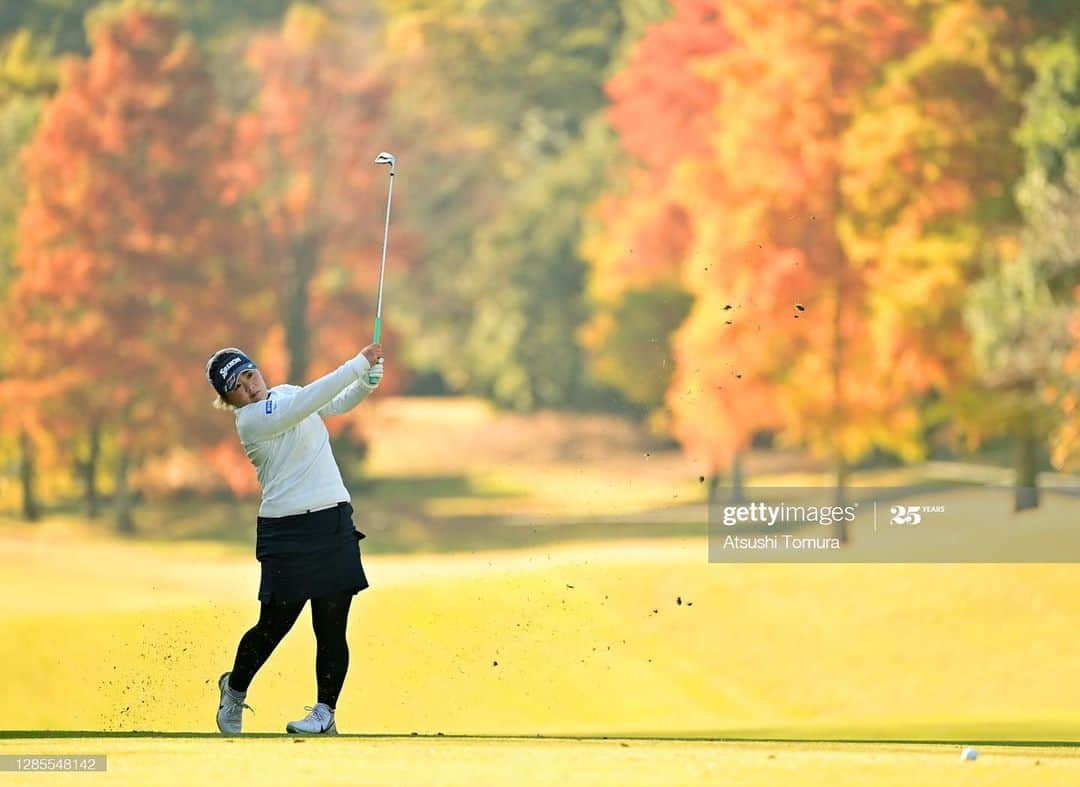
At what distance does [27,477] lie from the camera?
146ft

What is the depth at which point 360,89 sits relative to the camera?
49406mm

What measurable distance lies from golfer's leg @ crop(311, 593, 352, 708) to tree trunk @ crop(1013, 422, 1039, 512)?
21.6 metres

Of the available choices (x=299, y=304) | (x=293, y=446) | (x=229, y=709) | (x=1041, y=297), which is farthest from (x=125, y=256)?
(x=293, y=446)

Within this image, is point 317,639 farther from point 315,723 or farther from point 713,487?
point 713,487

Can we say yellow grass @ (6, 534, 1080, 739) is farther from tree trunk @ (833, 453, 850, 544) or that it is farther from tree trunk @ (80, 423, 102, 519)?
tree trunk @ (80, 423, 102, 519)

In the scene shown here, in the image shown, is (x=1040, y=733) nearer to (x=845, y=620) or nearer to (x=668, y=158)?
(x=845, y=620)

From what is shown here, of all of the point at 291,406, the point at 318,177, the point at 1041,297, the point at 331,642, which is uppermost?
the point at 318,177

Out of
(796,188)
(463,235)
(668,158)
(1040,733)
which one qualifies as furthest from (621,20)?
(1040,733)

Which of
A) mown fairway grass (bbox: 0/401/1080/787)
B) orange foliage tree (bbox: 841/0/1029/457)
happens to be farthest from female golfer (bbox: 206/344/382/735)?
orange foliage tree (bbox: 841/0/1029/457)

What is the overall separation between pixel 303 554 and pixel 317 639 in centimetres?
50

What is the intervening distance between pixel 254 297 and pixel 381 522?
5133 mm

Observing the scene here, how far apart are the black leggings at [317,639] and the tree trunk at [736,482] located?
3065cm

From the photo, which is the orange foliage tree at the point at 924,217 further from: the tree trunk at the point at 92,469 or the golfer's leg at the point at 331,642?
the golfer's leg at the point at 331,642

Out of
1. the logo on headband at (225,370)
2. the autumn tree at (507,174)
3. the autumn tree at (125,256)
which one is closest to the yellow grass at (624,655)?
the logo on headband at (225,370)
